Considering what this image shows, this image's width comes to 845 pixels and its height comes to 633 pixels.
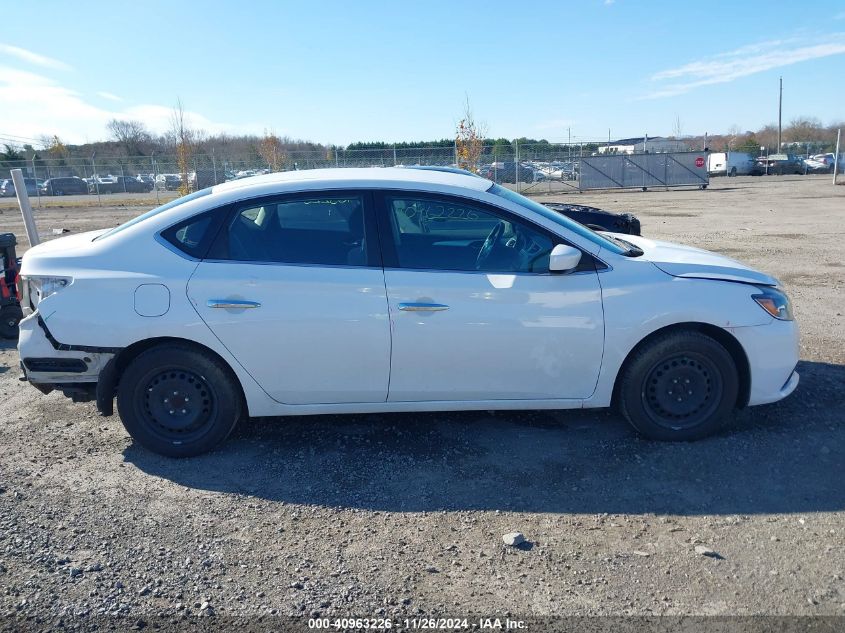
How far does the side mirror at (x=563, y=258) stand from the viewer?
4184 mm

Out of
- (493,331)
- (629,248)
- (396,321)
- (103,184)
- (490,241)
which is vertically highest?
(103,184)

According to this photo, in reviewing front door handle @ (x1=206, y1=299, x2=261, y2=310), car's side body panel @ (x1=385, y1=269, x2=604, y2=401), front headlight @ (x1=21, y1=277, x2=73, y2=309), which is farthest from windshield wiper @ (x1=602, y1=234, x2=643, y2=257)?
front headlight @ (x1=21, y1=277, x2=73, y2=309)

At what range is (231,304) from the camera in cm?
422

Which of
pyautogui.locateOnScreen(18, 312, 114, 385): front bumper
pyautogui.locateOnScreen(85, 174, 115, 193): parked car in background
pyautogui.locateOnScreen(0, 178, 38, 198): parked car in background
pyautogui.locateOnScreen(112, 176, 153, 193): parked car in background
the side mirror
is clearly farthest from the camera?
pyautogui.locateOnScreen(112, 176, 153, 193): parked car in background

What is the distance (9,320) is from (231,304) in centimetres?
465

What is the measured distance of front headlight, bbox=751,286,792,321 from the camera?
4.39 meters

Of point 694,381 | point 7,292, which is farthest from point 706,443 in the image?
point 7,292

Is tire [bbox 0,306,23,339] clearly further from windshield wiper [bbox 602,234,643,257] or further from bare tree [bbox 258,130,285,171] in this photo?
bare tree [bbox 258,130,285,171]

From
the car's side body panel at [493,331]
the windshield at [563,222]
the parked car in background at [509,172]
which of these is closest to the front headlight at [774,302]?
the windshield at [563,222]

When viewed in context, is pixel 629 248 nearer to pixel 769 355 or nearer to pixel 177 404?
pixel 769 355

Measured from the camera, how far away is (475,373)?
14.2 feet

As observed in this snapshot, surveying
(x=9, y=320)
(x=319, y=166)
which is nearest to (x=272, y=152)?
(x=319, y=166)

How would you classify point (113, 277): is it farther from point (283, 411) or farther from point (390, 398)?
point (390, 398)

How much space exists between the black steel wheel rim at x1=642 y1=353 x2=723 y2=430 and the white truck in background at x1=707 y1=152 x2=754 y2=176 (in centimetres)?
4882
